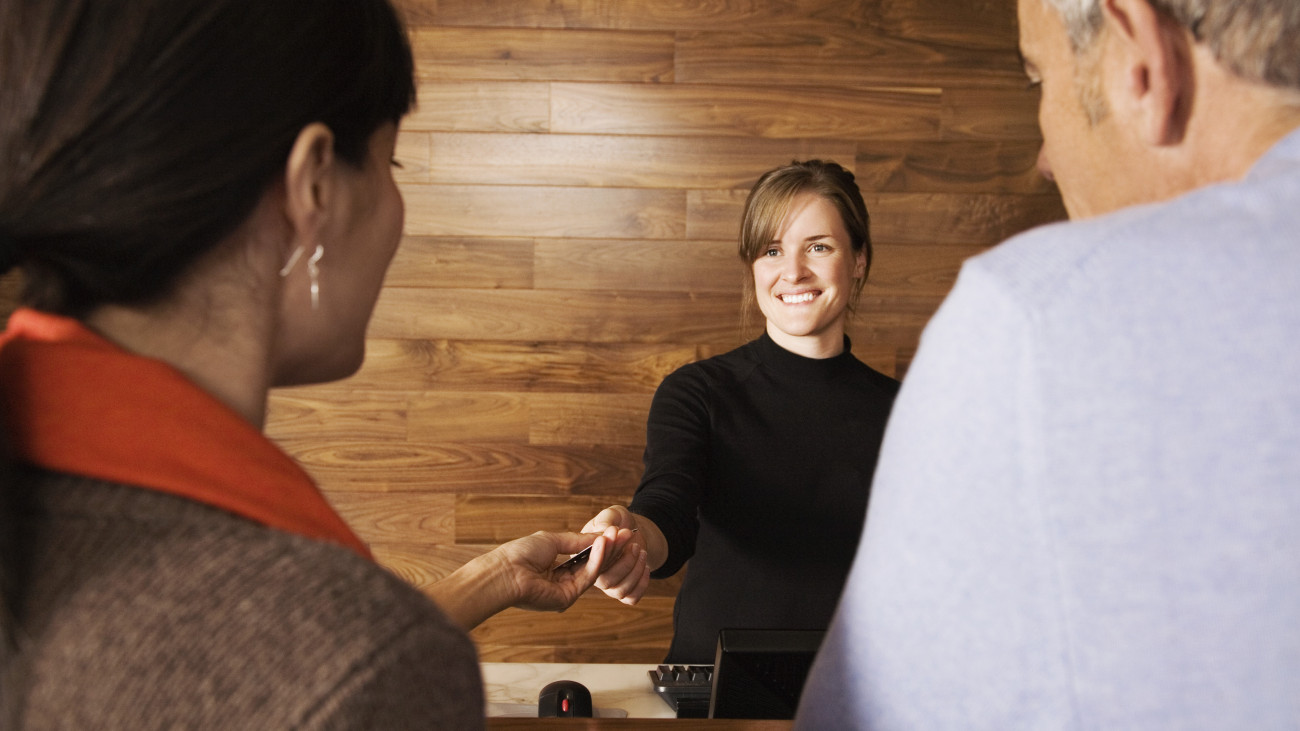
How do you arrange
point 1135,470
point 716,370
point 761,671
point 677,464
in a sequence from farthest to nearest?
point 716,370
point 677,464
point 761,671
point 1135,470

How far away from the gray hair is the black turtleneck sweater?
1.39 m

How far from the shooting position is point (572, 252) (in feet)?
9.21

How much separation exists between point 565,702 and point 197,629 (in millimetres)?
895

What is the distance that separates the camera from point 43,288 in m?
0.58

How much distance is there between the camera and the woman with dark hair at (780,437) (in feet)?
6.38

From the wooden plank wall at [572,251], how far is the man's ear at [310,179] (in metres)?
2.17

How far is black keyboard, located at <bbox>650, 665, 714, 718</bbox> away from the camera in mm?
1258

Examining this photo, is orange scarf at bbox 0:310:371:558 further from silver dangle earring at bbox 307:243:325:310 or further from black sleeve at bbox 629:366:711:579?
black sleeve at bbox 629:366:711:579

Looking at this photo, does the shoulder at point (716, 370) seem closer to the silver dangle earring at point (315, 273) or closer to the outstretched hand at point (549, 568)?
the outstretched hand at point (549, 568)

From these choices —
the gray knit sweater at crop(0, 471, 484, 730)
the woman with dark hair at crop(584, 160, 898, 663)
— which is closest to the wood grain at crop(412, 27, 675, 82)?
the woman with dark hair at crop(584, 160, 898, 663)

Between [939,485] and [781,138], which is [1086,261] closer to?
[939,485]

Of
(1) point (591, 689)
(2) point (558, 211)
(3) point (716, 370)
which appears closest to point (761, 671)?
(1) point (591, 689)

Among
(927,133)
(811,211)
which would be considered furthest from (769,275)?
(927,133)

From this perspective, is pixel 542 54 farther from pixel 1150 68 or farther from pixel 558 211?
pixel 1150 68
